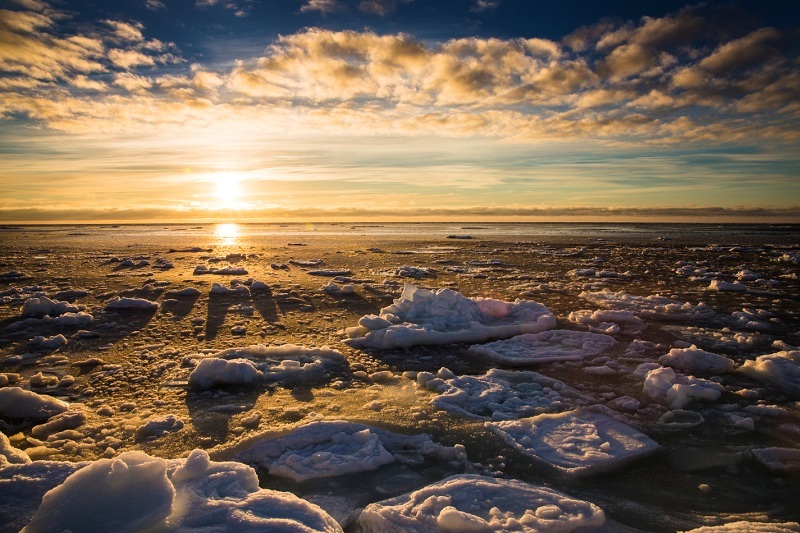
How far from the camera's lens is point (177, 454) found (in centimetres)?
352

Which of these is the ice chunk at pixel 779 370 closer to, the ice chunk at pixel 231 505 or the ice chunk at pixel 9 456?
the ice chunk at pixel 231 505

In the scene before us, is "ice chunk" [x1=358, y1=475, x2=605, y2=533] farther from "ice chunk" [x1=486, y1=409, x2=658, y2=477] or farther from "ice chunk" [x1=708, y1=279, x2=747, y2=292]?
"ice chunk" [x1=708, y1=279, x2=747, y2=292]

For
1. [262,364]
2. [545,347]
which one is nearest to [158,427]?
[262,364]

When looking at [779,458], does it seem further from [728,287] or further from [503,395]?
[728,287]

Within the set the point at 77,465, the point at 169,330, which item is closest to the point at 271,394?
the point at 77,465

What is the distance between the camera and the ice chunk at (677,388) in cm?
457

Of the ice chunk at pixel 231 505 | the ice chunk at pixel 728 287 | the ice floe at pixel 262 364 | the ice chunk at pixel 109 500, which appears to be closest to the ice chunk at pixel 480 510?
the ice chunk at pixel 231 505

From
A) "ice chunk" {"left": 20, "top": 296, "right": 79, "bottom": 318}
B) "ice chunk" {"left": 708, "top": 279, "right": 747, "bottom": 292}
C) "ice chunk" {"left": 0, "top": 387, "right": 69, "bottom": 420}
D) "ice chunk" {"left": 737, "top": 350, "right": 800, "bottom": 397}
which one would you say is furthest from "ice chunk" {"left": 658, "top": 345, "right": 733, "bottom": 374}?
"ice chunk" {"left": 20, "top": 296, "right": 79, "bottom": 318}

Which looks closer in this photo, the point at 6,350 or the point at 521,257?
the point at 6,350

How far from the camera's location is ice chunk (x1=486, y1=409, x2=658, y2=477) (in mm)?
3463

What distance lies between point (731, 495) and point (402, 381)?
3.16 m

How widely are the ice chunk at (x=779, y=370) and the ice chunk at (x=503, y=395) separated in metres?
2.30

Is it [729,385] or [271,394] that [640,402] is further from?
[271,394]

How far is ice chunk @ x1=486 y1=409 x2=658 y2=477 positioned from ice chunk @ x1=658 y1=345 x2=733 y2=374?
82.0 inches
